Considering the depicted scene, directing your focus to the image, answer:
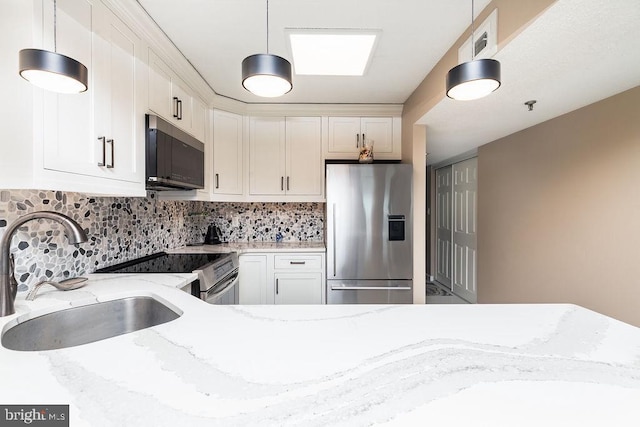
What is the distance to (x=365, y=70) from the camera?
2.16 m

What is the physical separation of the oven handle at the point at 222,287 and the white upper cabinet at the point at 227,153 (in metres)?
0.91

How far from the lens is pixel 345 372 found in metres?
0.62

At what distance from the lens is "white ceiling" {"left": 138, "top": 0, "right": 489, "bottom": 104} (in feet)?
4.93

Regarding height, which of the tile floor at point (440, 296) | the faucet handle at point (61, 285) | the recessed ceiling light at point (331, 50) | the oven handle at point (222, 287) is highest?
the recessed ceiling light at point (331, 50)

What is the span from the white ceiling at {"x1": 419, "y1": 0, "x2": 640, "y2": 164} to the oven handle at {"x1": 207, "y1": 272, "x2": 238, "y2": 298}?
2.16 metres

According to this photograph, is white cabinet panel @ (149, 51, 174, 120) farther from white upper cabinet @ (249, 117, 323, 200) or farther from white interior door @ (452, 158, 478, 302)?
white interior door @ (452, 158, 478, 302)

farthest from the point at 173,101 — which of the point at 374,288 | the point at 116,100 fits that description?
the point at 374,288

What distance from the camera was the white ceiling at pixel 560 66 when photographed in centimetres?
109

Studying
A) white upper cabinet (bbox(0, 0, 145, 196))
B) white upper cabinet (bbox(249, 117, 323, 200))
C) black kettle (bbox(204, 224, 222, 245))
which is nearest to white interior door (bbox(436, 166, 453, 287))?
white upper cabinet (bbox(249, 117, 323, 200))

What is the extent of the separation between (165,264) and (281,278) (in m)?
1.06

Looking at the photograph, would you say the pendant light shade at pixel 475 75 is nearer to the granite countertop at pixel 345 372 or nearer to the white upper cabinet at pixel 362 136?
the granite countertop at pixel 345 372

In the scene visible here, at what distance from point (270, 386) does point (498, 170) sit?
10.8 ft

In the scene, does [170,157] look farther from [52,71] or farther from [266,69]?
[266,69]

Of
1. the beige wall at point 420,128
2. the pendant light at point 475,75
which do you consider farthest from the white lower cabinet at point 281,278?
the pendant light at point 475,75
